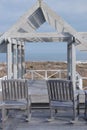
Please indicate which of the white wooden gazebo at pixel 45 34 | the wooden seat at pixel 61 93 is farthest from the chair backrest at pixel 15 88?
the white wooden gazebo at pixel 45 34

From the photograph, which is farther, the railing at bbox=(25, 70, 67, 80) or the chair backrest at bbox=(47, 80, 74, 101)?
the railing at bbox=(25, 70, 67, 80)

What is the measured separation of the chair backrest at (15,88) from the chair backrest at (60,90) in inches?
17.7

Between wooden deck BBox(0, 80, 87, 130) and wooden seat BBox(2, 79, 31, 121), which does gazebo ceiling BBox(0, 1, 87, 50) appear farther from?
wooden seat BBox(2, 79, 31, 121)

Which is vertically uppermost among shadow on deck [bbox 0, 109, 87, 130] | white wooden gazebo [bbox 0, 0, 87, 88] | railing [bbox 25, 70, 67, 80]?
white wooden gazebo [bbox 0, 0, 87, 88]

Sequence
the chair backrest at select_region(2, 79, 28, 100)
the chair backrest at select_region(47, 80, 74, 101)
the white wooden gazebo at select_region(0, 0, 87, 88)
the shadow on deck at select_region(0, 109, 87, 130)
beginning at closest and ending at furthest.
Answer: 1. the shadow on deck at select_region(0, 109, 87, 130)
2. the chair backrest at select_region(47, 80, 74, 101)
3. the chair backrest at select_region(2, 79, 28, 100)
4. the white wooden gazebo at select_region(0, 0, 87, 88)

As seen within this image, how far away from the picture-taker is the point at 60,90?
7.23 m

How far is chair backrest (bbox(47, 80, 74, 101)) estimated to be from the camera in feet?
23.5

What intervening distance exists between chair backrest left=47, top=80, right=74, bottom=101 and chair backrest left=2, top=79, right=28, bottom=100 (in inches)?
17.7

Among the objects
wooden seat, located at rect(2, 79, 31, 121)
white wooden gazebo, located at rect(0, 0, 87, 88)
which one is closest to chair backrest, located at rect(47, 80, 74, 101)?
wooden seat, located at rect(2, 79, 31, 121)

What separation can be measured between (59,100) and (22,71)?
25.8 ft

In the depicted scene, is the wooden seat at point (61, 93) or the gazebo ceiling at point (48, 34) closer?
the wooden seat at point (61, 93)

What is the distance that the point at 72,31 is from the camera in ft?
35.9

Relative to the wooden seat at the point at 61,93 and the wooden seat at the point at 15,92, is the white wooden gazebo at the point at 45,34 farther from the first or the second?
the wooden seat at the point at 61,93

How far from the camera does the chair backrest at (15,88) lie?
7289mm
